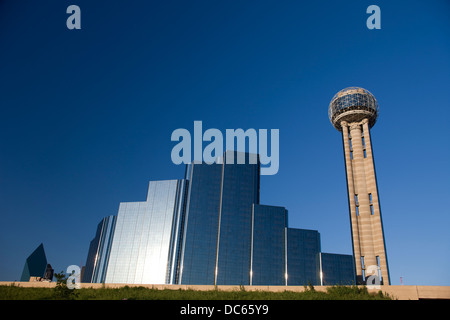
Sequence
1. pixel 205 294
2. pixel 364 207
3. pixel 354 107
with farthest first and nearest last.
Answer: pixel 354 107 < pixel 364 207 < pixel 205 294

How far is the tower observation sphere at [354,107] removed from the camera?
10644cm

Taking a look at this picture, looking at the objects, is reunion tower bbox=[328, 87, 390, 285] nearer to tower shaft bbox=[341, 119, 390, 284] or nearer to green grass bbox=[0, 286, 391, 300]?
tower shaft bbox=[341, 119, 390, 284]

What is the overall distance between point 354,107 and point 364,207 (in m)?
33.8

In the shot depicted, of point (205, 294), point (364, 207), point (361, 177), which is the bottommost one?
point (205, 294)

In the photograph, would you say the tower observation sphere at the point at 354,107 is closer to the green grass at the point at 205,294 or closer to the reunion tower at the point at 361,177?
the reunion tower at the point at 361,177

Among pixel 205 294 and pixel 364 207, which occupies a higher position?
pixel 364 207

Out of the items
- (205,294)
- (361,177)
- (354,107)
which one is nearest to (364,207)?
(361,177)

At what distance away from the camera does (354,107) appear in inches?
4222

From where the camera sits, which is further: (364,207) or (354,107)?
(354,107)

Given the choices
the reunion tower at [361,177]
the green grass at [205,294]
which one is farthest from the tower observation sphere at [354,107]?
the green grass at [205,294]

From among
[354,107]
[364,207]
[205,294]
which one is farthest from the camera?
[354,107]

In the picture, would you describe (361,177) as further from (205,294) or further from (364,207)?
(205,294)
